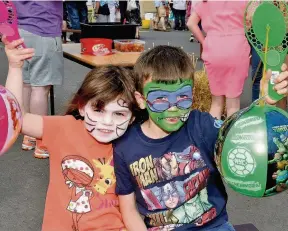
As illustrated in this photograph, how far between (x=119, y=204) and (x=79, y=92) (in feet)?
1.63

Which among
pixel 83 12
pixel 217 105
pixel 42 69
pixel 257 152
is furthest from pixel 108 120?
pixel 83 12

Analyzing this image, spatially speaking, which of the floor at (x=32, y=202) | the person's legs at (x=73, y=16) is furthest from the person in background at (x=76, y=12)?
the floor at (x=32, y=202)

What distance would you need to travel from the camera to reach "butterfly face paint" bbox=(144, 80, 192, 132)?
6.48 ft

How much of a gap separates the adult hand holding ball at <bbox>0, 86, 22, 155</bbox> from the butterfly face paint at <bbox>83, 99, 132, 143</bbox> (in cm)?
32

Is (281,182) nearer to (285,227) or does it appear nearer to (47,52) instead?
(285,227)

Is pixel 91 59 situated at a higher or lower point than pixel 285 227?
higher

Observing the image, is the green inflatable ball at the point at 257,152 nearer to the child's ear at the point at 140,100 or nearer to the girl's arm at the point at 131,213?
the child's ear at the point at 140,100

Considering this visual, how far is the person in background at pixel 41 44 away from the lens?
416 centimetres

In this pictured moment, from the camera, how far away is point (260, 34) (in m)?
1.81

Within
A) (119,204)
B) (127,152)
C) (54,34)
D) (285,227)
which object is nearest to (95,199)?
(119,204)

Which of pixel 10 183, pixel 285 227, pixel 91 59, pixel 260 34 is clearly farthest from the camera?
pixel 91 59

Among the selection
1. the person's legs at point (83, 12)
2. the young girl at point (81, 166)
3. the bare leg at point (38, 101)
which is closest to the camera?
the young girl at point (81, 166)

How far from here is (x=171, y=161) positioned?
2074 mm

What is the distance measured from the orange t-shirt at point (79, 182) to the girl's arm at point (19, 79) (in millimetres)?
41
